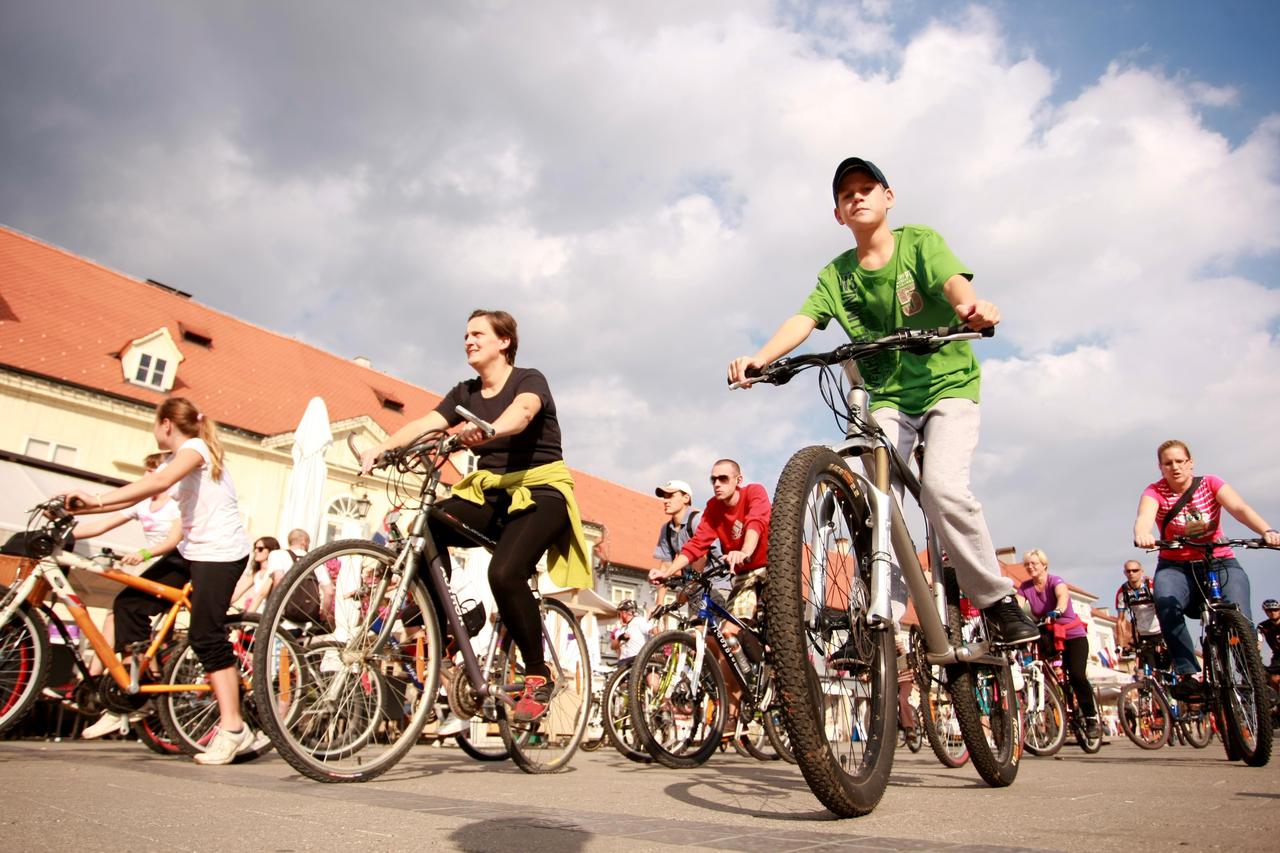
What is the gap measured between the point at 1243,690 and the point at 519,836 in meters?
5.63

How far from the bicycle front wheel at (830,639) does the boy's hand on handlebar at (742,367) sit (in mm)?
537

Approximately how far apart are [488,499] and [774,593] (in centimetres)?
239

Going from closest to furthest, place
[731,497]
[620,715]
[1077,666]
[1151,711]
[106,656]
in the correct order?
[106,656] → [620,715] → [731,497] → [1077,666] → [1151,711]

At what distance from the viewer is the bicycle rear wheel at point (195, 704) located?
527 centimetres

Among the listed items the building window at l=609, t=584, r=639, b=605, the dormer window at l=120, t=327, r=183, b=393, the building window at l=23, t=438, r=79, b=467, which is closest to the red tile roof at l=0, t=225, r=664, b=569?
the dormer window at l=120, t=327, r=183, b=393

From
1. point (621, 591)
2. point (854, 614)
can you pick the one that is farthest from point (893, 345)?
point (621, 591)

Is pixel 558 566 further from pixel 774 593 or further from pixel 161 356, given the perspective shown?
pixel 161 356

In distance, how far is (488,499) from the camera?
4.70 meters

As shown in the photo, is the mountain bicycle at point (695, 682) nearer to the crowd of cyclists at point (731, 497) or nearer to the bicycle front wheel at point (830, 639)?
the crowd of cyclists at point (731, 497)

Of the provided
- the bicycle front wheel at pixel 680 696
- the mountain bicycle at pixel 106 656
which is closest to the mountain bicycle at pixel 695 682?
the bicycle front wheel at pixel 680 696

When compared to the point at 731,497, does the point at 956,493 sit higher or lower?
lower

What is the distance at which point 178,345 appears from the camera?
32969mm

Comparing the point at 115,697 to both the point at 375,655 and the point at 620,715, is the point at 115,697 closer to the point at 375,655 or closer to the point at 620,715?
the point at 375,655

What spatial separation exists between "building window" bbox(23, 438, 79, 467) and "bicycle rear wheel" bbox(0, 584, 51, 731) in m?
24.3
